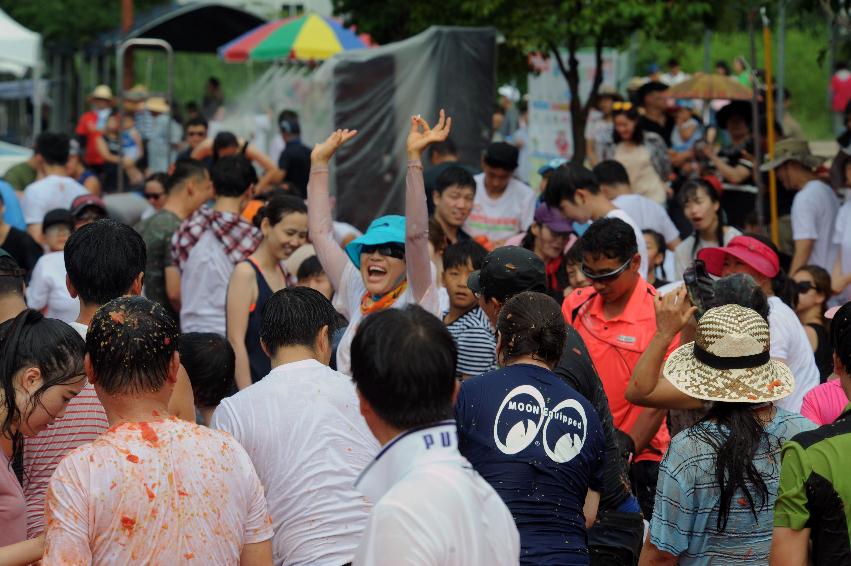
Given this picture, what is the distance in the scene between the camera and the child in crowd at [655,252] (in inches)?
327

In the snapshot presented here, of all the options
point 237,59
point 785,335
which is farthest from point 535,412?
point 237,59

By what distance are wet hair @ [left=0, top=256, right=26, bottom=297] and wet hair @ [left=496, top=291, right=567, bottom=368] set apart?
229 cm

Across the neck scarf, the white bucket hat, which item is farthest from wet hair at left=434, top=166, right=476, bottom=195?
the white bucket hat

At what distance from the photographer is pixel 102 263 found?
4555mm

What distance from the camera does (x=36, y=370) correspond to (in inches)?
152

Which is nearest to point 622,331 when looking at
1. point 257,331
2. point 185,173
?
point 257,331

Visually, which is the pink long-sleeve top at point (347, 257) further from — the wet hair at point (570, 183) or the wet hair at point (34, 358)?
the wet hair at point (570, 183)

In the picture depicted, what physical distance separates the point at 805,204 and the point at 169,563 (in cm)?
713

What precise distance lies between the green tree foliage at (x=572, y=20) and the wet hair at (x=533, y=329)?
9977 millimetres

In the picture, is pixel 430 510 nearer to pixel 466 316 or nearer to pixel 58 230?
pixel 466 316

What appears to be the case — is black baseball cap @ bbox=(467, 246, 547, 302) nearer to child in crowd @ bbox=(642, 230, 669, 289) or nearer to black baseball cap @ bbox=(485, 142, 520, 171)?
child in crowd @ bbox=(642, 230, 669, 289)

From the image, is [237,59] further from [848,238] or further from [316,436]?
[316,436]

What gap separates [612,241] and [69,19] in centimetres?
2847

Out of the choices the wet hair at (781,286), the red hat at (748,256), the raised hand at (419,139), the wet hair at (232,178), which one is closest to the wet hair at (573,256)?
the red hat at (748,256)
